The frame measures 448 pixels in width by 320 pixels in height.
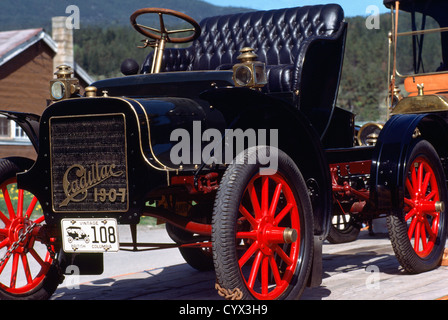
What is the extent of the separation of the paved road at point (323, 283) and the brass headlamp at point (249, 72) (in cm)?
147

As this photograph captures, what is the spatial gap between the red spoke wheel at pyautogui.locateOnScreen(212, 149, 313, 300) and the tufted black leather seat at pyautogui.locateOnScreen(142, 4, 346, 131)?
0.98 metres

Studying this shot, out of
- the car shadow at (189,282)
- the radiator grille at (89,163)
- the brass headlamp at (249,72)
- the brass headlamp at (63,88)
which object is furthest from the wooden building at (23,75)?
the brass headlamp at (249,72)

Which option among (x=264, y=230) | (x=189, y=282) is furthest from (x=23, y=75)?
(x=264, y=230)

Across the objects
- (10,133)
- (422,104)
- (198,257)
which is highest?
(422,104)

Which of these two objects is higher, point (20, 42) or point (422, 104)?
point (20, 42)

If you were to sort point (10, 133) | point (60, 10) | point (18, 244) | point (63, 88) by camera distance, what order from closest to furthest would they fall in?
1. point (18, 244)
2. point (63, 88)
3. point (10, 133)
4. point (60, 10)

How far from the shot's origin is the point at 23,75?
2156cm

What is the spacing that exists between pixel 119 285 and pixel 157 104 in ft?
6.10

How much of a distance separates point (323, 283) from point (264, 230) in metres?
1.31

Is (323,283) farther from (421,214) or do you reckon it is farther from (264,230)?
(264,230)

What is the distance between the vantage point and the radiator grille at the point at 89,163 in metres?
4.03

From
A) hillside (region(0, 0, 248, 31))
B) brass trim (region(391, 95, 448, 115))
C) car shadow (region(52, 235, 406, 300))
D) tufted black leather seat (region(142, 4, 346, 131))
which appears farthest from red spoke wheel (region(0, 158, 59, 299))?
hillside (region(0, 0, 248, 31))

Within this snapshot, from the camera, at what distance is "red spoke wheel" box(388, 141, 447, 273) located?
17.3ft

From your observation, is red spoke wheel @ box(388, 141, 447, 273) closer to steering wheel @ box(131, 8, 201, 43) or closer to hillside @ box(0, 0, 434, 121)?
steering wheel @ box(131, 8, 201, 43)
